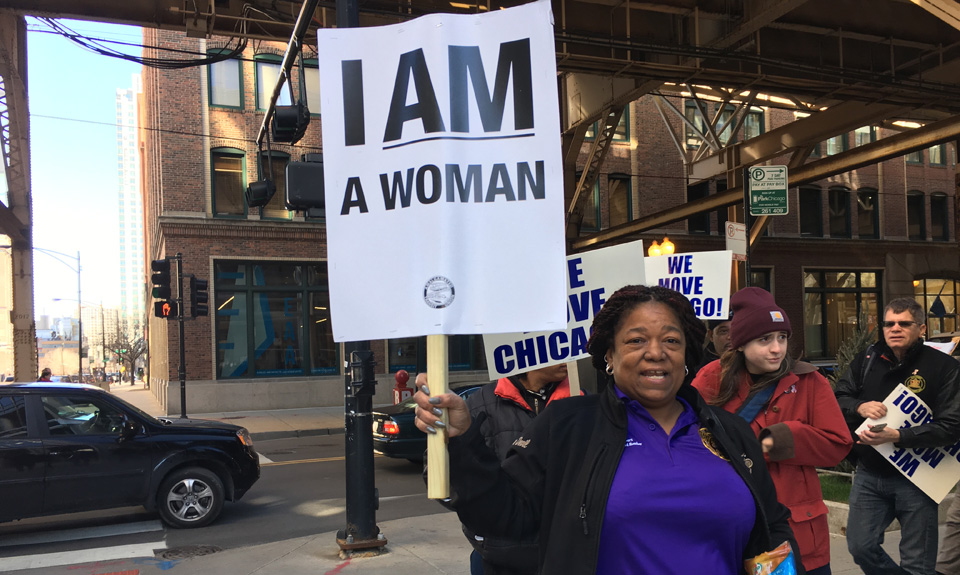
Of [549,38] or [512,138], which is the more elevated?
[549,38]

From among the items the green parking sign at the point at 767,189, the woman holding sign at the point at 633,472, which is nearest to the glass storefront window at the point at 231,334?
the green parking sign at the point at 767,189

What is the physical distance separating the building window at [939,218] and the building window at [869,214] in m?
3.40

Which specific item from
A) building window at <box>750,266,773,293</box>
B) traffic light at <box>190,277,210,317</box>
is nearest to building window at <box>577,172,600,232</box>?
building window at <box>750,266,773,293</box>

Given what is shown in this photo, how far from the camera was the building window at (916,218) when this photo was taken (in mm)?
33656

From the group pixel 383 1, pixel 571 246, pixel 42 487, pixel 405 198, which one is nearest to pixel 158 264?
pixel 383 1

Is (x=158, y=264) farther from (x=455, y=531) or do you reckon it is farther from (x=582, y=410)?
(x=582, y=410)

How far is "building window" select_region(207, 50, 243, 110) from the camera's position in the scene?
23234 mm

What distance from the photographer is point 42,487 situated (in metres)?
8.22

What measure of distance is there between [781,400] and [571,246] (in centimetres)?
2141

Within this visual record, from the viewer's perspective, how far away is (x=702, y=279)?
5.92 meters

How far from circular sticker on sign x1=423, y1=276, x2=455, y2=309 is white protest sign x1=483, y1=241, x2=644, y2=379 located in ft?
4.52

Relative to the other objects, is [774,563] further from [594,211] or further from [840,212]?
[840,212]

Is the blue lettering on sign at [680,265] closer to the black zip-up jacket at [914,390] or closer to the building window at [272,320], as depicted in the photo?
the black zip-up jacket at [914,390]

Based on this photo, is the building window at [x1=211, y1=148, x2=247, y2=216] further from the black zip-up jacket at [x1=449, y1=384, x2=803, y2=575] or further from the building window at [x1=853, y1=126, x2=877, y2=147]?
the building window at [x1=853, y1=126, x2=877, y2=147]
